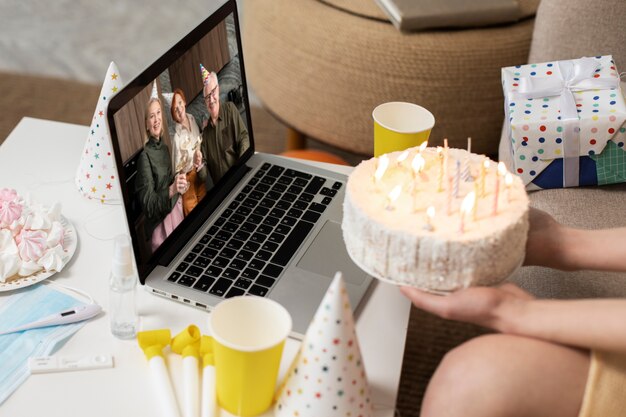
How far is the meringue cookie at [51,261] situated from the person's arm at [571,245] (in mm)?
665

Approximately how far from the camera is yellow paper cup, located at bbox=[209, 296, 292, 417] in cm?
92

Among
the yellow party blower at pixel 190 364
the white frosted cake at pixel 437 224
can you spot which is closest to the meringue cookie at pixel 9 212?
the yellow party blower at pixel 190 364

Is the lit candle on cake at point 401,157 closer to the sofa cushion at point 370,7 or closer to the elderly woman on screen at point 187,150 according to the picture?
the elderly woman on screen at point 187,150

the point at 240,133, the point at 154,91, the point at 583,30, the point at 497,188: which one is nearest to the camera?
the point at 497,188

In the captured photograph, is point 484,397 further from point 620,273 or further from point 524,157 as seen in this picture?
point 524,157

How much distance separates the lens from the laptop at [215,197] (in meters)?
1.11

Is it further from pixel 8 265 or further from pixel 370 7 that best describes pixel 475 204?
pixel 370 7

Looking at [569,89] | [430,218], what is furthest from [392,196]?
[569,89]

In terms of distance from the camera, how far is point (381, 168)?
1.06m

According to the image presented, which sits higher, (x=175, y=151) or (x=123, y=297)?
(x=175, y=151)

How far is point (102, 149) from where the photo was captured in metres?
1.31

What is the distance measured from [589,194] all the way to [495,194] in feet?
1.73

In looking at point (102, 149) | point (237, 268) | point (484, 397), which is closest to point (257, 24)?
point (102, 149)

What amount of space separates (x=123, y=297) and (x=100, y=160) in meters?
0.33
